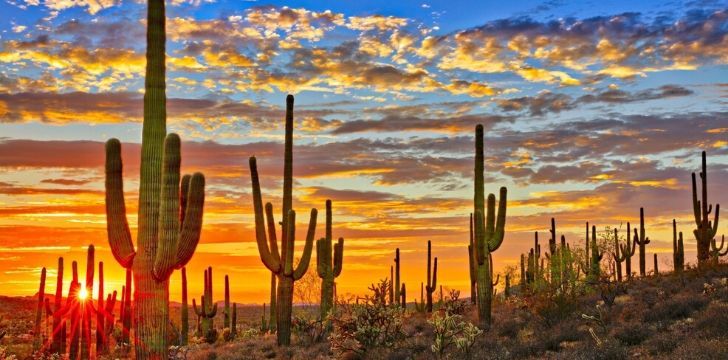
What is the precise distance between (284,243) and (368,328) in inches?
227

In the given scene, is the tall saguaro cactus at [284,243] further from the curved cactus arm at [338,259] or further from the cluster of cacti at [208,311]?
the cluster of cacti at [208,311]

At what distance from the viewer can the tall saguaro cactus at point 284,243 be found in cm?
2412

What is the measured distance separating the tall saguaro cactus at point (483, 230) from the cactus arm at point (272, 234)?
7.40 m

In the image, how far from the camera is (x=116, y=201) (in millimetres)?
14531

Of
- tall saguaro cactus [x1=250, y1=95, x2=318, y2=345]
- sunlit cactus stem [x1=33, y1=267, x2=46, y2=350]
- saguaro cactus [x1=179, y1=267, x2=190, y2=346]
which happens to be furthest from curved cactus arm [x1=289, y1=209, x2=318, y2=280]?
sunlit cactus stem [x1=33, y1=267, x2=46, y2=350]

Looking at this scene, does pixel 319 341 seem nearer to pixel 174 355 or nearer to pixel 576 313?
pixel 174 355

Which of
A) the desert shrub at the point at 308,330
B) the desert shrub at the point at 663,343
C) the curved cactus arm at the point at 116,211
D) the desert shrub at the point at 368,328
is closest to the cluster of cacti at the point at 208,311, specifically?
the desert shrub at the point at 308,330

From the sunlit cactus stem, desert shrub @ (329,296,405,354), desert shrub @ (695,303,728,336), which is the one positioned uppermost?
desert shrub @ (695,303,728,336)

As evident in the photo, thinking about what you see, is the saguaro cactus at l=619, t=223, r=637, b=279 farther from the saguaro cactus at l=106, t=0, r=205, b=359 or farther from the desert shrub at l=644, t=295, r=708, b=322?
the saguaro cactus at l=106, t=0, r=205, b=359

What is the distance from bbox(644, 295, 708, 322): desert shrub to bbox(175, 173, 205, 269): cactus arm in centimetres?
1457

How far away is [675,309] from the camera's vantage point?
2109cm

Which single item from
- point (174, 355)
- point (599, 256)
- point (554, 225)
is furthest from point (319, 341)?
point (554, 225)

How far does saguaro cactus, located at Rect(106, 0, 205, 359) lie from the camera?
1293cm

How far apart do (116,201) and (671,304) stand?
17.2 meters
